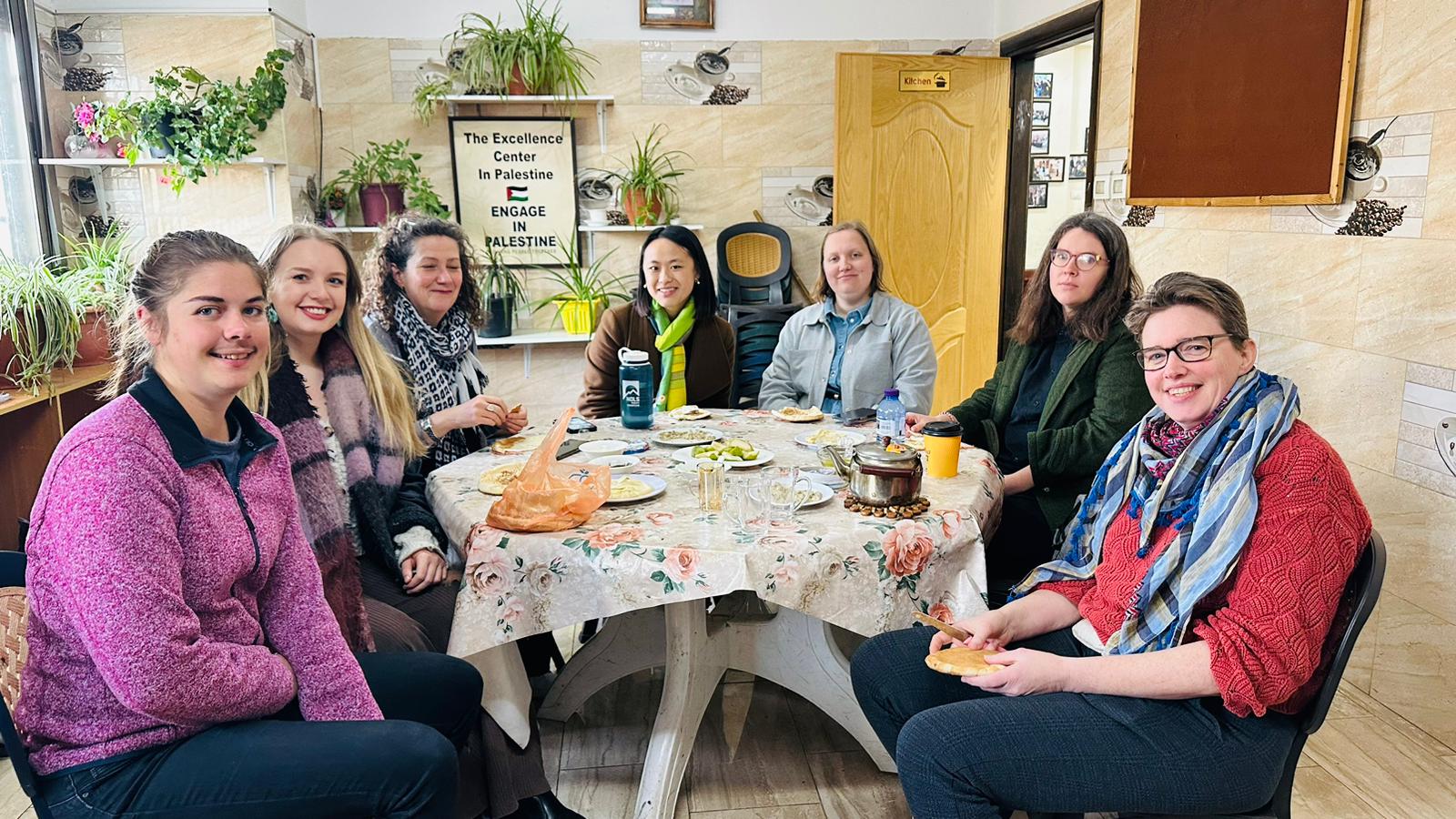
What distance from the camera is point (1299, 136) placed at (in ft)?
8.87

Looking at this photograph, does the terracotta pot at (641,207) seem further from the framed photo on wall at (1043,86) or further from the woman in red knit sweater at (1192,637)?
the woman in red knit sweater at (1192,637)

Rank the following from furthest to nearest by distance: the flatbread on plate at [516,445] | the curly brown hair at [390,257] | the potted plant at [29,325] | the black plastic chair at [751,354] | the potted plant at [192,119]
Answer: the potted plant at [192,119] < the black plastic chair at [751,354] < the potted plant at [29,325] < the curly brown hair at [390,257] < the flatbread on plate at [516,445]

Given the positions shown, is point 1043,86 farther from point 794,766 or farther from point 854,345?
point 794,766

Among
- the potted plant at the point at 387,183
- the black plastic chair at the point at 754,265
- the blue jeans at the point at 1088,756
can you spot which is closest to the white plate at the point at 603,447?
the blue jeans at the point at 1088,756

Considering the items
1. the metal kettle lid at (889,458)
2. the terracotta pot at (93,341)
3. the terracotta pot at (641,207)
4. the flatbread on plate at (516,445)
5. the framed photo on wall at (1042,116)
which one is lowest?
the flatbread on plate at (516,445)

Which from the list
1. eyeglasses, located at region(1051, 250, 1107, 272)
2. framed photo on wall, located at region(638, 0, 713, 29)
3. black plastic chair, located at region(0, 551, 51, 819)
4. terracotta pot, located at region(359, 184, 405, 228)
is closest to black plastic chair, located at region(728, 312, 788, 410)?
eyeglasses, located at region(1051, 250, 1107, 272)

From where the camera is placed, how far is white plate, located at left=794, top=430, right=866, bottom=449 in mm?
2391

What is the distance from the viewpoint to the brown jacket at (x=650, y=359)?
3191mm

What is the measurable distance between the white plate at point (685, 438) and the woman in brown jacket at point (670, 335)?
64cm

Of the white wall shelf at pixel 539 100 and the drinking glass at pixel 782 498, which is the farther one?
the white wall shelf at pixel 539 100

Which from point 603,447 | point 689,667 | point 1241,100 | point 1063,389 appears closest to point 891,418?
point 1063,389

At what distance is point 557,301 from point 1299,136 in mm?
3077

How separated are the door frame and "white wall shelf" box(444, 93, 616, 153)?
182 centimetres

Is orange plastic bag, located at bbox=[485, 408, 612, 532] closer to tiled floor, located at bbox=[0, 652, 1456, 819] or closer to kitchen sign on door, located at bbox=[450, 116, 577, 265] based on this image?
tiled floor, located at bbox=[0, 652, 1456, 819]
